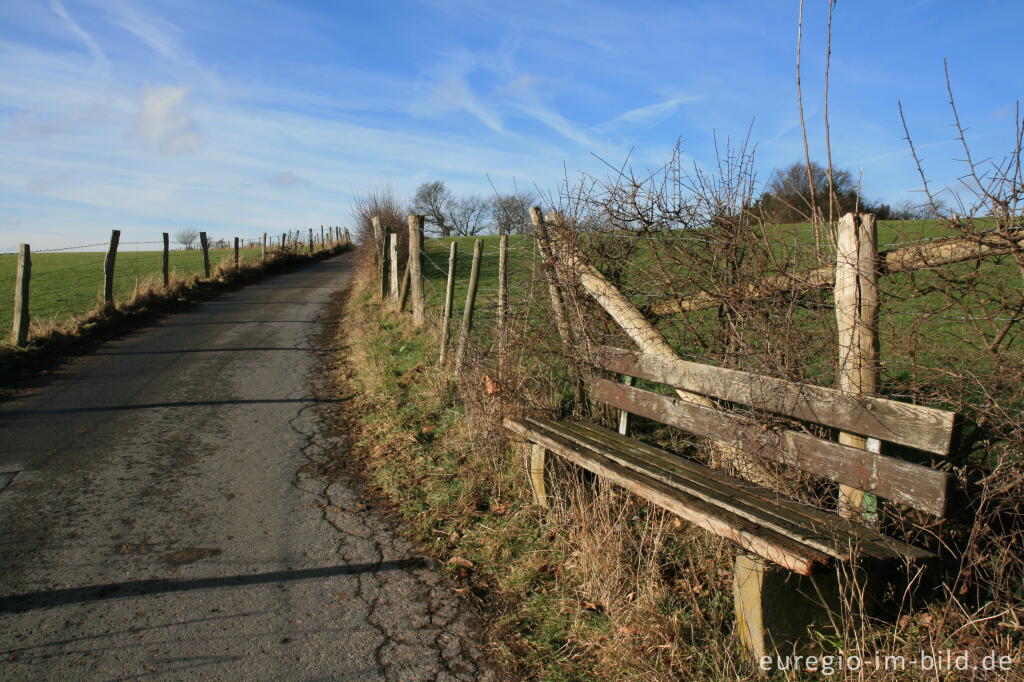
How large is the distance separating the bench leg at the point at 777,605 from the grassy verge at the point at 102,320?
892 cm

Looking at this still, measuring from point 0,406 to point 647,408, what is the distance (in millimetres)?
6933

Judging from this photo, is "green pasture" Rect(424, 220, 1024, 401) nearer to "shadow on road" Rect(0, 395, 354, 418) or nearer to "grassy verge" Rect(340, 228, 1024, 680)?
"grassy verge" Rect(340, 228, 1024, 680)

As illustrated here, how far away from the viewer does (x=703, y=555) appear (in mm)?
3707

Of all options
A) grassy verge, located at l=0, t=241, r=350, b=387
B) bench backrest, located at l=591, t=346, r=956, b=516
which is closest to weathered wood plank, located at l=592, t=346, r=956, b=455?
bench backrest, located at l=591, t=346, r=956, b=516

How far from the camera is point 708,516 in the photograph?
322 cm

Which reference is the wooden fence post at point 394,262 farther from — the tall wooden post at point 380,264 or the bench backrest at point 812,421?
the bench backrest at point 812,421

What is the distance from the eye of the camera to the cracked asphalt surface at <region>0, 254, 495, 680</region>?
3.30 m

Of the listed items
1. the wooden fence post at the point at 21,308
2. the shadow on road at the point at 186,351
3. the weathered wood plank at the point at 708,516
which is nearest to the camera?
the weathered wood plank at the point at 708,516

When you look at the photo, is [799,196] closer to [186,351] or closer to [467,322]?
[467,322]

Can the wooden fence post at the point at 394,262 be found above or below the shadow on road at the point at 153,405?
above

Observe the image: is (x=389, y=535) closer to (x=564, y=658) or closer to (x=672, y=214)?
(x=564, y=658)

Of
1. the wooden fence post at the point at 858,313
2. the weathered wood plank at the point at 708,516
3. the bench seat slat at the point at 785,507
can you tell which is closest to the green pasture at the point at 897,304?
the wooden fence post at the point at 858,313

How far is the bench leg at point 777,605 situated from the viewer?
2.91 m

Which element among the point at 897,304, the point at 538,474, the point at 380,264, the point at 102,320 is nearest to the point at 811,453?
the point at 897,304
